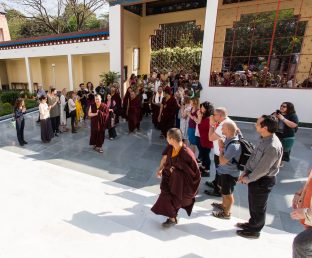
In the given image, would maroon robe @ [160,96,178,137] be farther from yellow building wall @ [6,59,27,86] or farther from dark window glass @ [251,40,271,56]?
yellow building wall @ [6,59,27,86]

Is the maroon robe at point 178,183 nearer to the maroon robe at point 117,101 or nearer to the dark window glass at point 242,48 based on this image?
the maroon robe at point 117,101

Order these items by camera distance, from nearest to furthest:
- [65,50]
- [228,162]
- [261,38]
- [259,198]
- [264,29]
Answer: [259,198], [228,162], [65,50], [261,38], [264,29]

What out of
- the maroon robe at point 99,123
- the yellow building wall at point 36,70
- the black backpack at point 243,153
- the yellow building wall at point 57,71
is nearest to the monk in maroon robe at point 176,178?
the black backpack at point 243,153

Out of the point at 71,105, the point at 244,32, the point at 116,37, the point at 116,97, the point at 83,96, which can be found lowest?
the point at 71,105

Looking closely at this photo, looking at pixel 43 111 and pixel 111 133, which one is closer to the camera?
pixel 43 111

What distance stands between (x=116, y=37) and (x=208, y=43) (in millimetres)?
4303

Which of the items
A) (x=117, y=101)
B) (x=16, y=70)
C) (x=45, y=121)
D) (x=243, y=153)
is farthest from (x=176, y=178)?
(x=16, y=70)

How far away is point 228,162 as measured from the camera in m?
2.91

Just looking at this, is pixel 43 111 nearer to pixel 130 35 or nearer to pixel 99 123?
pixel 99 123

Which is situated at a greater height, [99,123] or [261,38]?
[261,38]

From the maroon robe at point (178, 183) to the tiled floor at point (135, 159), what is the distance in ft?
2.70

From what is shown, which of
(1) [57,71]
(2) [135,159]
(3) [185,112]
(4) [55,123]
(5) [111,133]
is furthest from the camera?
(1) [57,71]

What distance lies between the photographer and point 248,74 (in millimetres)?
9500

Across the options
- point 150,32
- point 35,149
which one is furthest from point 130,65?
point 35,149
